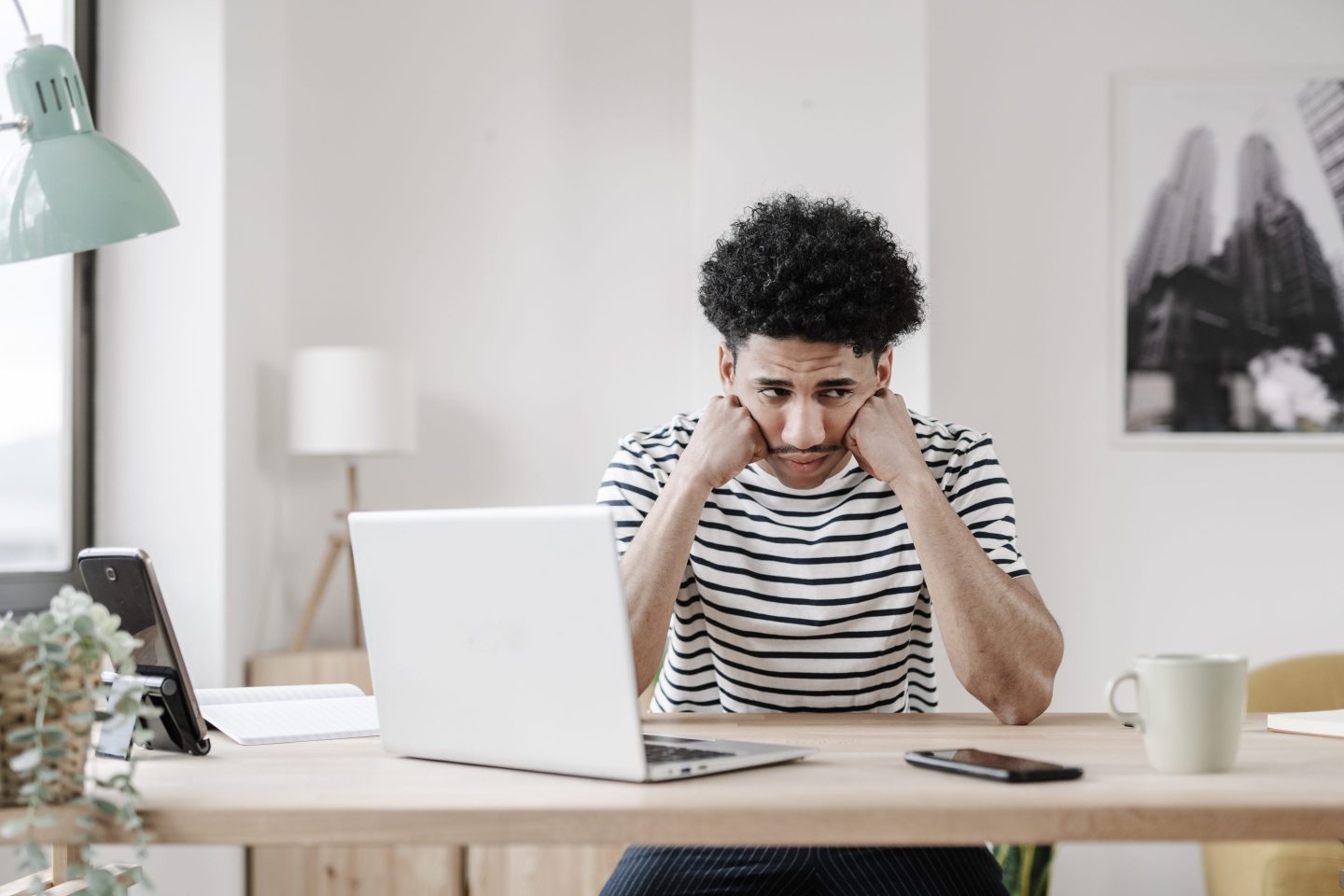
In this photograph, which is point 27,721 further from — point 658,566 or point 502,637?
point 658,566

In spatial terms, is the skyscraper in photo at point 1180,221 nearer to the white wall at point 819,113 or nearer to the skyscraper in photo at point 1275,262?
the skyscraper in photo at point 1275,262

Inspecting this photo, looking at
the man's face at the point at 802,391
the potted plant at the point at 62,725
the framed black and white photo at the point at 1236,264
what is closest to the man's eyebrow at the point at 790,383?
the man's face at the point at 802,391

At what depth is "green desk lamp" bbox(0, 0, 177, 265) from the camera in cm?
129

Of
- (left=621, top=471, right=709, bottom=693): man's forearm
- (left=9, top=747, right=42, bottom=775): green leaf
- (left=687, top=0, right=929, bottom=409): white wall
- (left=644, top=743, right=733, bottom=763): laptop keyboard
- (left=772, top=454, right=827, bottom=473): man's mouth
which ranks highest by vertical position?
(left=687, top=0, right=929, bottom=409): white wall

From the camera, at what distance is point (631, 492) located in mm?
1718

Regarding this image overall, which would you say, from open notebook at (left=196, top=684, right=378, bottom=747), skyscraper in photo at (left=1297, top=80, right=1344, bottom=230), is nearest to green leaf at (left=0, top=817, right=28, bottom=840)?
open notebook at (left=196, top=684, right=378, bottom=747)

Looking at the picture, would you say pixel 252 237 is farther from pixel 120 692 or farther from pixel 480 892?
pixel 120 692

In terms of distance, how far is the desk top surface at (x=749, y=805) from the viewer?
88cm

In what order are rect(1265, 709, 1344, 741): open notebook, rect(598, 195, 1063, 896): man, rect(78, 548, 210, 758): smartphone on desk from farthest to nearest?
rect(598, 195, 1063, 896): man → rect(1265, 709, 1344, 741): open notebook → rect(78, 548, 210, 758): smartphone on desk

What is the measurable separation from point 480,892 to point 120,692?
80.0 inches

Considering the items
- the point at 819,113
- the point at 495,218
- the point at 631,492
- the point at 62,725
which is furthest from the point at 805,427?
the point at 495,218

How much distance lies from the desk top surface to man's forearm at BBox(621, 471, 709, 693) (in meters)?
0.49

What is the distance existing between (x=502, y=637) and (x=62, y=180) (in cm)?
70

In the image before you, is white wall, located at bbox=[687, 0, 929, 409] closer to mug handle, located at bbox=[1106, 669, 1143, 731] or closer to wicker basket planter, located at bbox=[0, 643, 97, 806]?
mug handle, located at bbox=[1106, 669, 1143, 731]
